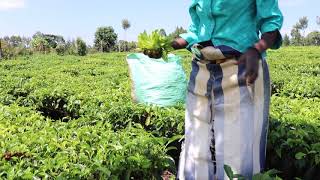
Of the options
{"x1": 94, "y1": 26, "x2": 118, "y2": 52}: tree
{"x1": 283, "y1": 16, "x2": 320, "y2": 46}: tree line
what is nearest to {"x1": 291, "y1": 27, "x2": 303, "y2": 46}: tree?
{"x1": 283, "y1": 16, "x2": 320, "y2": 46}: tree line

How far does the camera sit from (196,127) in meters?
2.61

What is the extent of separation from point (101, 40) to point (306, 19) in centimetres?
3534

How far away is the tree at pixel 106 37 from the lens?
44000 mm

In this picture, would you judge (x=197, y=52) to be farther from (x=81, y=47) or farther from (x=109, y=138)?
(x=81, y=47)

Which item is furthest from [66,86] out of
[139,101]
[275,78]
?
[275,78]

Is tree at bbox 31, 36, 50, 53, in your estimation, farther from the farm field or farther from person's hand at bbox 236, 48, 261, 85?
person's hand at bbox 236, 48, 261, 85

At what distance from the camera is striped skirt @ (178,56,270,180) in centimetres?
236

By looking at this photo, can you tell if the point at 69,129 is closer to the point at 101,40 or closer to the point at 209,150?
the point at 209,150

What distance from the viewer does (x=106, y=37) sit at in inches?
1735

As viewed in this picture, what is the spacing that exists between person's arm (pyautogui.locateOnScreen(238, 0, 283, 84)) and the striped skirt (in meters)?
0.10

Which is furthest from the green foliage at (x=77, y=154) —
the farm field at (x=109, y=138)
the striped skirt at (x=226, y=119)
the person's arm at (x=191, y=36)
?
the person's arm at (x=191, y=36)

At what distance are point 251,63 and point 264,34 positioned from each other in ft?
0.52

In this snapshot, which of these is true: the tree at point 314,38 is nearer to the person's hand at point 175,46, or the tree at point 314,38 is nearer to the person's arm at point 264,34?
the person's hand at point 175,46

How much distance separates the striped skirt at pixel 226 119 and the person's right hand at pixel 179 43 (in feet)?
0.71
